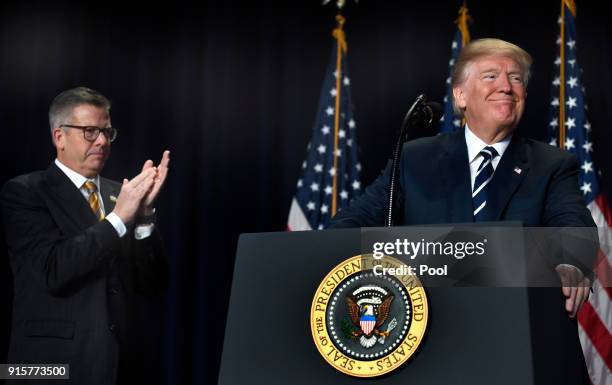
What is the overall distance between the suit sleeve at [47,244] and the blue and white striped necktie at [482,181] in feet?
5.13

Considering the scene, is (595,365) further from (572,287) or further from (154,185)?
(572,287)

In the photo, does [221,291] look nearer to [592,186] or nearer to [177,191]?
[177,191]

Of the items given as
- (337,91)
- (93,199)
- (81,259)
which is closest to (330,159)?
(337,91)

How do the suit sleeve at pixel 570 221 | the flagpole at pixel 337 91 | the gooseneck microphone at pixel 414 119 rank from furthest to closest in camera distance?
the flagpole at pixel 337 91, the gooseneck microphone at pixel 414 119, the suit sleeve at pixel 570 221

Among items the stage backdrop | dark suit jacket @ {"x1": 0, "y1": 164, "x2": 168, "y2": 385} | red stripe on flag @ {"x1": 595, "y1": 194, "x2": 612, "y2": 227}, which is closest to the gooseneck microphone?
dark suit jacket @ {"x1": 0, "y1": 164, "x2": 168, "y2": 385}

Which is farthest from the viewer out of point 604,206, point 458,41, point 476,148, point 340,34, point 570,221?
point 340,34

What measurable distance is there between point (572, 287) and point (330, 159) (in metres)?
3.10

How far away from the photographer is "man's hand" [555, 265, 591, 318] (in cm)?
132

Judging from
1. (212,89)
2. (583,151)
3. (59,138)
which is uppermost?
(212,89)

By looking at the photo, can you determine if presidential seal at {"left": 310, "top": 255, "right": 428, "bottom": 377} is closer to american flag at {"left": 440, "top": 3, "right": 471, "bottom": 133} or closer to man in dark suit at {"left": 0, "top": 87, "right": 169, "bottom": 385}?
man in dark suit at {"left": 0, "top": 87, "right": 169, "bottom": 385}

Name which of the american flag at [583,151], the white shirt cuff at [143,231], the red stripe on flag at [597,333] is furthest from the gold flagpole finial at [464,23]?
the white shirt cuff at [143,231]

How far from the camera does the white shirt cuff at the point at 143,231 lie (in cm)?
310

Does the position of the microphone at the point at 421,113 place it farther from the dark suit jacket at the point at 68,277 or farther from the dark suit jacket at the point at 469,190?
the dark suit jacket at the point at 68,277

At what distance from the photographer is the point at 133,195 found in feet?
9.75
